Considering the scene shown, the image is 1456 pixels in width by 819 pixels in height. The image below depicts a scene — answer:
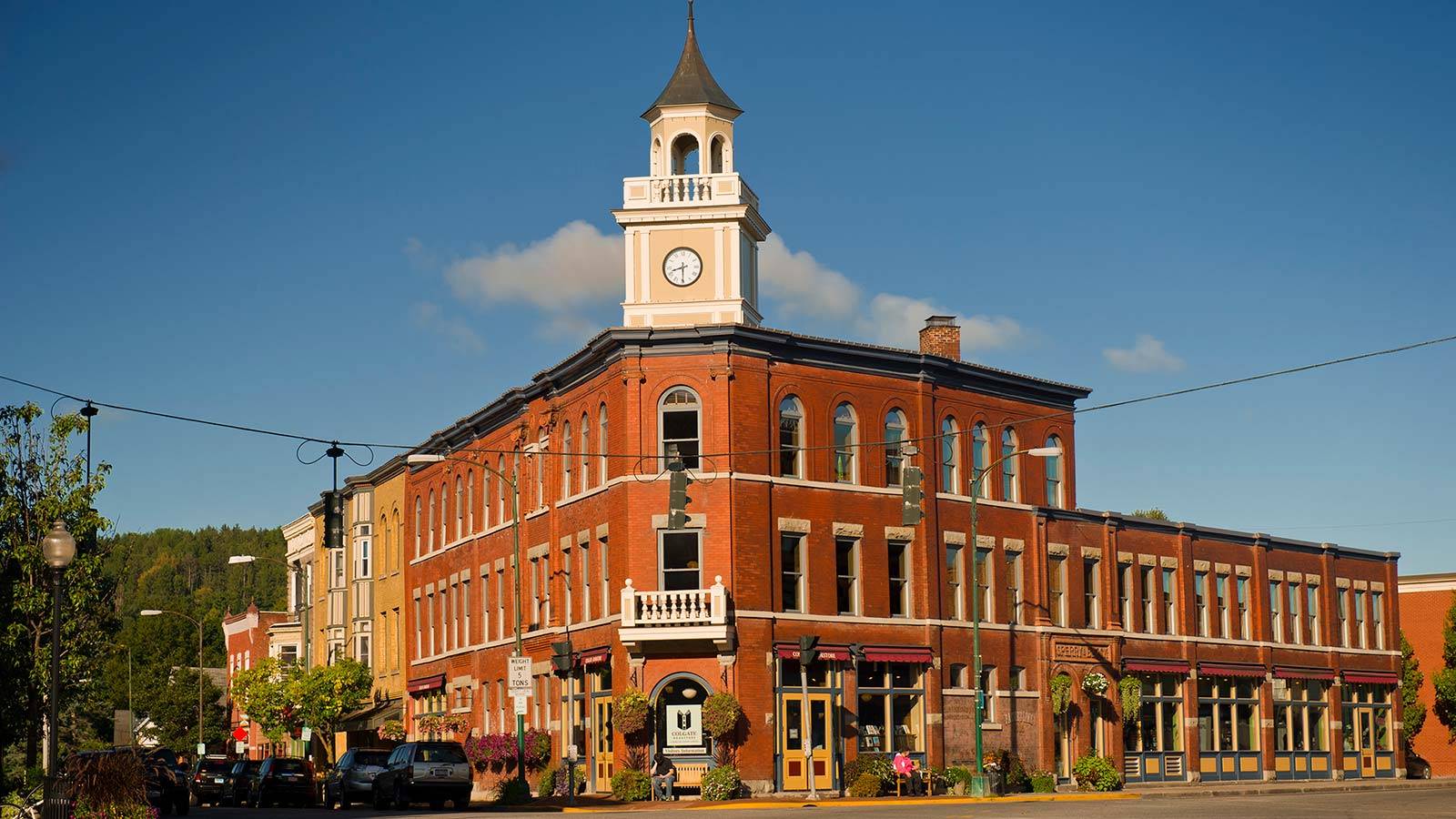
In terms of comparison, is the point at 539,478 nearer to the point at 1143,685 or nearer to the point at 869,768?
the point at 869,768

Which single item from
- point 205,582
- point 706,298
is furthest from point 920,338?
point 205,582

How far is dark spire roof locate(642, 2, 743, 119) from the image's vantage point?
167 feet

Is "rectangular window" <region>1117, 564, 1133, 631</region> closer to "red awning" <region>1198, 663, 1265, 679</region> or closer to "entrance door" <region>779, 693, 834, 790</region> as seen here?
"red awning" <region>1198, 663, 1265, 679</region>

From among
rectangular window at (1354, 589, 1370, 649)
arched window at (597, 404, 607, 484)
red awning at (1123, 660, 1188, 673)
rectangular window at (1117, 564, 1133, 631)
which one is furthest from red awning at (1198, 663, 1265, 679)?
arched window at (597, 404, 607, 484)

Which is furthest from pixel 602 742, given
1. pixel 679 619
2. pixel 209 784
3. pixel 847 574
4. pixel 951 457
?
pixel 209 784

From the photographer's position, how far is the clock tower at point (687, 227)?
4988cm

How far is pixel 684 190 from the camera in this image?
1989 inches

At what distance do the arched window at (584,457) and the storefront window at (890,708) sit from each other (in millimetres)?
10125

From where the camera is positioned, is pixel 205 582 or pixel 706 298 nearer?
pixel 706 298

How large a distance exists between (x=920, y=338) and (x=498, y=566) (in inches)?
660

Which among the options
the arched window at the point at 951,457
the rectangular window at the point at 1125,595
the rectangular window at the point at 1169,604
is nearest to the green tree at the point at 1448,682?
the rectangular window at the point at 1169,604

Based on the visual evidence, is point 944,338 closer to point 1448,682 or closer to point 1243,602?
point 1243,602

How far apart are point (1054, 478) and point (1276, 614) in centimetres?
1403

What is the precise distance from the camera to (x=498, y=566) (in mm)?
58250
